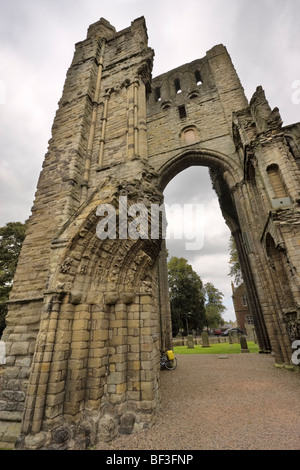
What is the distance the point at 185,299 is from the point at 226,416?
22.6 metres

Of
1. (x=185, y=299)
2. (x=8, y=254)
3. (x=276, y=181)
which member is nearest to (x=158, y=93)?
(x=276, y=181)

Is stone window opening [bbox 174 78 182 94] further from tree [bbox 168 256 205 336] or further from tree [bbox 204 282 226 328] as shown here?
tree [bbox 204 282 226 328]

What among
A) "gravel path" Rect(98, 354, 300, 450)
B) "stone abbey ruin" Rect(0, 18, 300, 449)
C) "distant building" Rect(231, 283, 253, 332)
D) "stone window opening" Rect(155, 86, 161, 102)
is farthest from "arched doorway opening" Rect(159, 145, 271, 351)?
"distant building" Rect(231, 283, 253, 332)

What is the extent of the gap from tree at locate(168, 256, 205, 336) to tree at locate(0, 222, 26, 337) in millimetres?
17483

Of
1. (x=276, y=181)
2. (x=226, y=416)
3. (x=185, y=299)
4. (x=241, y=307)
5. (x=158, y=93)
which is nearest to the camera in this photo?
(x=226, y=416)

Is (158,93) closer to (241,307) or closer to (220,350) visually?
(220,350)

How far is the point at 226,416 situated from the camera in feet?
12.1

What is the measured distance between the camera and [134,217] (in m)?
4.60

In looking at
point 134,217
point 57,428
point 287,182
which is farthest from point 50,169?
point 287,182

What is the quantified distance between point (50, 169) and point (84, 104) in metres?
2.96

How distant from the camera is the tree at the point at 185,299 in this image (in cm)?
2531

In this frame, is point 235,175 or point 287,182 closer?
point 287,182

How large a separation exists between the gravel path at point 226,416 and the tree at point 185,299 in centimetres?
1970

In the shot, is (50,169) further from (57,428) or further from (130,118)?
(57,428)
